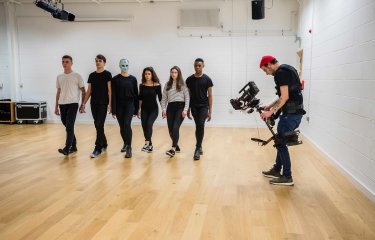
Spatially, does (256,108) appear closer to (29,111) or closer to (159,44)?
(159,44)

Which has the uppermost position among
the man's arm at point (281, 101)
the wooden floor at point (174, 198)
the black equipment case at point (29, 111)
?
the man's arm at point (281, 101)

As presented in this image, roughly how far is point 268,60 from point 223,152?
228 cm

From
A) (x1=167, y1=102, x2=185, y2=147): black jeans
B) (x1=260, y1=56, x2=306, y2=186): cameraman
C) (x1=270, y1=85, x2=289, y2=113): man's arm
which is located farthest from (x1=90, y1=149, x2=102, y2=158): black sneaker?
(x1=270, y1=85, x2=289, y2=113): man's arm

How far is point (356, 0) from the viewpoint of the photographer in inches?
159

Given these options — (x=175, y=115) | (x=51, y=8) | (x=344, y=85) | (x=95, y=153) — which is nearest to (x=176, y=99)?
(x=175, y=115)

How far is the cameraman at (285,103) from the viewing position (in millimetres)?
3684

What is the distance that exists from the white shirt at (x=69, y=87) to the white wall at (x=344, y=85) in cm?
361

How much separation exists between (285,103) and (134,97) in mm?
2307

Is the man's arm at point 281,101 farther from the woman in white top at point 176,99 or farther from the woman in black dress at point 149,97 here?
the woman in black dress at point 149,97

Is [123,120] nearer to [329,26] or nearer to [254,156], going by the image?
[254,156]

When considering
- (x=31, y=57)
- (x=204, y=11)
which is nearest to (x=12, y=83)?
(x=31, y=57)

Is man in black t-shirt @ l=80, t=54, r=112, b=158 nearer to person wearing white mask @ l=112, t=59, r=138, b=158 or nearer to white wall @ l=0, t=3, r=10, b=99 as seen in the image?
person wearing white mask @ l=112, t=59, r=138, b=158

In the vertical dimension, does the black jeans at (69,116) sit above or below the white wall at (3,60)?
below

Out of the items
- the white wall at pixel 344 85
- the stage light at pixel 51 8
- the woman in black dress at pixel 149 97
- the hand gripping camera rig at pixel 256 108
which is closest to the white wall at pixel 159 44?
the stage light at pixel 51 8
